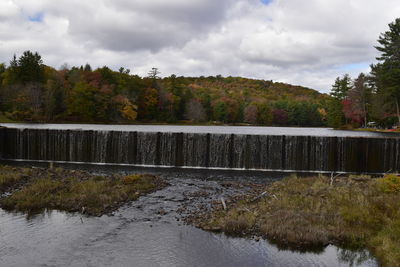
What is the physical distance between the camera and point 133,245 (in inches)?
472

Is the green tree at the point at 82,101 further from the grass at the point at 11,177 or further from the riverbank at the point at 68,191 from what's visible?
the riverbank at the point at 68,191

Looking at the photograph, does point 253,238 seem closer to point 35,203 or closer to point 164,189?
point 164,189

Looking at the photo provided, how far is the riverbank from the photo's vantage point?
1600 centimetres

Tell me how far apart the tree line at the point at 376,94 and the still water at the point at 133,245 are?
6559 cm

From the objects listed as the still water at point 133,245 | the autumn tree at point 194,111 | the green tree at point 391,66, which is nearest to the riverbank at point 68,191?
the still water at point 133,245

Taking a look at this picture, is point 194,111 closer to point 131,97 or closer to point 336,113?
point 131,97

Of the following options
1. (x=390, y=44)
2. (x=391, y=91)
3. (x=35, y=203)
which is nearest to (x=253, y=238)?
(x=35, y=203)

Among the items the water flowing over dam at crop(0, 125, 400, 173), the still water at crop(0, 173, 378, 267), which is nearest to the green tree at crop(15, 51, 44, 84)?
the water flowing over dam at crop(0, 125, 400, 173)

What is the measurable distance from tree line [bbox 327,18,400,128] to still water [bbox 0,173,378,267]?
65.6 meters

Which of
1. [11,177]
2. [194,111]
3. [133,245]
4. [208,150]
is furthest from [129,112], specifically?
[133,245]

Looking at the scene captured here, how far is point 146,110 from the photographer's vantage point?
101 meters

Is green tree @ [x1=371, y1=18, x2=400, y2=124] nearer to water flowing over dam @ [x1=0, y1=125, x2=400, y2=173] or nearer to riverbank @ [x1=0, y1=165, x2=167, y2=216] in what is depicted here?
water flowing over dam @ [x1=0, y1=125, x2=400, y2=173]

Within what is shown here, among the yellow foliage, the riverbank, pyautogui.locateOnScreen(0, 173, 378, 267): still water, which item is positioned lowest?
pyautogui.locateOnScreen(0, 173, 378, 267): still water

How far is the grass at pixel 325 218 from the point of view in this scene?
12.3m
